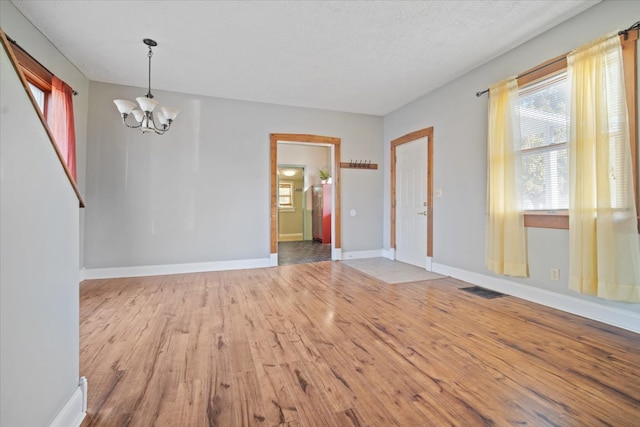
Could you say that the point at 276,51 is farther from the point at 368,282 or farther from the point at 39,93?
the point at 368,282

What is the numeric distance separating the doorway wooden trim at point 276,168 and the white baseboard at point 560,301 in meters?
2.23

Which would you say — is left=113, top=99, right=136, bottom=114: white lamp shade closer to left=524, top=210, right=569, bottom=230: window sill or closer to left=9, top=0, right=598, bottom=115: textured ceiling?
left=9, top=0, right=598, bottom=115: textured ceiling

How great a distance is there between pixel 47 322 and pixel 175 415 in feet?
2.30

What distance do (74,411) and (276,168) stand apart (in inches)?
154

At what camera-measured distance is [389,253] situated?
5.45 metres

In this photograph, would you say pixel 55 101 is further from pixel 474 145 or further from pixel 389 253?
pixel 389 253

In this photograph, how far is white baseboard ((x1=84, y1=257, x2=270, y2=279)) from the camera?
4.01 metres

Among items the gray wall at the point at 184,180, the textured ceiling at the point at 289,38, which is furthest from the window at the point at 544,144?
the gray wall at the point at 184,180

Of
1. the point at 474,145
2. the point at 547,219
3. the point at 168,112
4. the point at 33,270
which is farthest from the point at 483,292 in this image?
the point at 168,112

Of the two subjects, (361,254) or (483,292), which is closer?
(483,292)

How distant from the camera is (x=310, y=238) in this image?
8.55 m

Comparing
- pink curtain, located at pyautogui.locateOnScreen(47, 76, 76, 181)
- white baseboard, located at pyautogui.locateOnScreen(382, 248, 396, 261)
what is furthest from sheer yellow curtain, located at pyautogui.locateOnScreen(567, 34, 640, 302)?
pink curtain, located at pyautogui.locateOnScreen(47, 76, 76, 181)

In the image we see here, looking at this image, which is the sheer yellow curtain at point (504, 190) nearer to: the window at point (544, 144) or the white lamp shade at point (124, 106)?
the window at point (544, 144)

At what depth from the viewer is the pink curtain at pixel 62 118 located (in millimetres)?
3018
